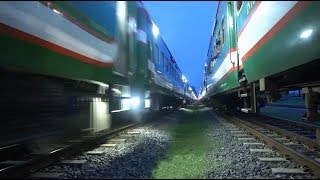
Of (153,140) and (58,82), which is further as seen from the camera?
(153,140)

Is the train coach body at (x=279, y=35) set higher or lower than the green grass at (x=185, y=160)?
higher

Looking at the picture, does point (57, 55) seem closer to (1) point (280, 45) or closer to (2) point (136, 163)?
(2) point (136, 163)

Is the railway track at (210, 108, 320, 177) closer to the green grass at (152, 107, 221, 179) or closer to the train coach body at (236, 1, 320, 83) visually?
the green grass at (152, 107, 221, 179)

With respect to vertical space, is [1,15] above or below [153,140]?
above

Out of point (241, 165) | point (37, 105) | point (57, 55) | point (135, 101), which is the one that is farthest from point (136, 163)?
point (135, 101)

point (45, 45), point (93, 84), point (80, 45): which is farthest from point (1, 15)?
point (93, 84)

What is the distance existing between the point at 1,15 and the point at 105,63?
184cm

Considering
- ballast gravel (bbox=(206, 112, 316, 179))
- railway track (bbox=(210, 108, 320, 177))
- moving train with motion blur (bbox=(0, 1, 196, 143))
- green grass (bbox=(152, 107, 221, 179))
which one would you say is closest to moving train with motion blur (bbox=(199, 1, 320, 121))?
railway track (bbox=(210, 108, 320, 177))

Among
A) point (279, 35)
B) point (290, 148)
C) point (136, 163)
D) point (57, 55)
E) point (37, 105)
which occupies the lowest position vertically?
point (136, 163)

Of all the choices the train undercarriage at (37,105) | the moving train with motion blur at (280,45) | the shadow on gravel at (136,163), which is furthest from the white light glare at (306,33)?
the train undercarriage at (37,105)

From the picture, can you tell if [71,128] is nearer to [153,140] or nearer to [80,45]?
[80,45]

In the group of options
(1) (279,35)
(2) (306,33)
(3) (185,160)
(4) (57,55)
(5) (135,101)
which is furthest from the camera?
(5) (135,101)

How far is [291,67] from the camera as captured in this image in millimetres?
4582

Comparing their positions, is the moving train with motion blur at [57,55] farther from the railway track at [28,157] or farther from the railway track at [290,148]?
the railway track at [290,148]
